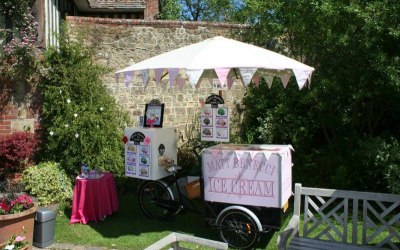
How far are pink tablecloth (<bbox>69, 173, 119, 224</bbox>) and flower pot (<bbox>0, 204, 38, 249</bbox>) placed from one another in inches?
44.4

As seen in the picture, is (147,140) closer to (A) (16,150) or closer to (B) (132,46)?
(A) (16,150)

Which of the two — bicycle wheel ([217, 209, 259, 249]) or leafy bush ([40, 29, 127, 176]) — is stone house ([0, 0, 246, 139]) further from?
bicycle wheel ([217, 209, 259, 249])

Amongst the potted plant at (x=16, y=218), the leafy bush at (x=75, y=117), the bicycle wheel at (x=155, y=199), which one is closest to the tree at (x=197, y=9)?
the leafy bush at (x=75, y=117)

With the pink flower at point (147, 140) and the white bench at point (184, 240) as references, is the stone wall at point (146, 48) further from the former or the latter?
the white bench at point (184, 240)

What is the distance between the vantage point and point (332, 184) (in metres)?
7.86

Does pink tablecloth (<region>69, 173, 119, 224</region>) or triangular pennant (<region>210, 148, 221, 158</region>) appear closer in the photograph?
triangular pennant (<region>210, 148, 221, 158</region>)

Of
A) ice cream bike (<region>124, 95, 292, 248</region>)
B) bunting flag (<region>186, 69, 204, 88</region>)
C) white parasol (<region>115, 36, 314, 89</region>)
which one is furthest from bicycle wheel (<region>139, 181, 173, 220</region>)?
bunting flag (<region>186, 69, 204, 88</region>)

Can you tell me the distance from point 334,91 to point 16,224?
18.2 ft

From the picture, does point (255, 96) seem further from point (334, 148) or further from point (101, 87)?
point (101, 87)

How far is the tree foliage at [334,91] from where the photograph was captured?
666 cm

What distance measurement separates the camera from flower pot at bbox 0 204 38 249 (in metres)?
5.18

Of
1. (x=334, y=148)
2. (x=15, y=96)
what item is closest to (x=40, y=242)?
(x=15, y=96)

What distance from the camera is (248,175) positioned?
536cm

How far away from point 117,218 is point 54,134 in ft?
6.63
